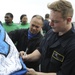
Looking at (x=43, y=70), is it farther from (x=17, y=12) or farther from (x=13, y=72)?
(x=17, y=12)

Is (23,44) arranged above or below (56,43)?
below

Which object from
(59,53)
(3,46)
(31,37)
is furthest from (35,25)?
(3,46)

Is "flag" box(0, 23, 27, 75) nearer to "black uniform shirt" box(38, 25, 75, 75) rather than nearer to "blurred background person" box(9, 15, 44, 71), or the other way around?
"black uniform shirt" box(38, 25, 75, 75)

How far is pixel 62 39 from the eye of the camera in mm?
2070

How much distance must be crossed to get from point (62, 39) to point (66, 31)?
8 centimetres

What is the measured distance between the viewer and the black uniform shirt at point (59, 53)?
192 centimetres

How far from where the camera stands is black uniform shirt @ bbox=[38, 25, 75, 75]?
1923mm

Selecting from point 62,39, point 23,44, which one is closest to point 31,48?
point 23,44

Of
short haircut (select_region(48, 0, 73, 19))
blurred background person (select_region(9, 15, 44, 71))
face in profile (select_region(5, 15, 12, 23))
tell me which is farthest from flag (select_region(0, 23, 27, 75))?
face in profile (select_region(5, 15, 12, 23))

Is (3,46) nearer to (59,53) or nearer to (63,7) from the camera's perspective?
(59,53)

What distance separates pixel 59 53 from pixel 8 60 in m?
0.45

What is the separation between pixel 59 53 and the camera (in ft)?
6.56

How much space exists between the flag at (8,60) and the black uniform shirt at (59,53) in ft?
1.04

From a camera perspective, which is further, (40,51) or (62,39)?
(40,51)
